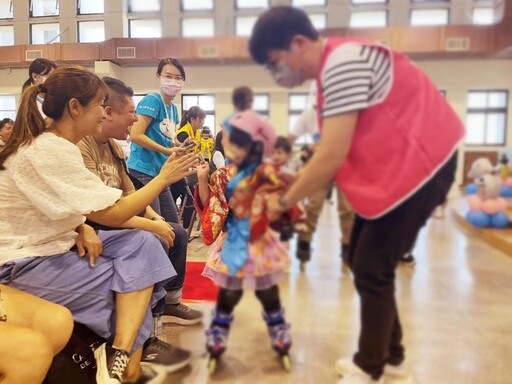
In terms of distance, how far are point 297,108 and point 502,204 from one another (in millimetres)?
365

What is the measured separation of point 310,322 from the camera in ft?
2.22

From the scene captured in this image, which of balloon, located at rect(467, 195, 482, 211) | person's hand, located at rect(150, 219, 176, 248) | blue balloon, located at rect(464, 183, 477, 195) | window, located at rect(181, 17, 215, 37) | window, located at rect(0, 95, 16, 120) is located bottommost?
person's hand, located at rect(150, 219, 176, 248)

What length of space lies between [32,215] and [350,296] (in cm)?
120

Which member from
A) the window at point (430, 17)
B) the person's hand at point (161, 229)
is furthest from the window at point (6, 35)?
the person's hand at point (161, 229)

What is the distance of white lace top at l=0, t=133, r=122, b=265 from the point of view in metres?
1.38

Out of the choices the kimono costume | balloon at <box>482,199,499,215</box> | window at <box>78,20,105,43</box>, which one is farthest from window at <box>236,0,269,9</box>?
balloon at <box>482,199,499,215</box>

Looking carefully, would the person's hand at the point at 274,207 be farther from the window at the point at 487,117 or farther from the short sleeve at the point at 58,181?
the short sleeve at the point at 58,181

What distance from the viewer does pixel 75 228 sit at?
5.36 ft

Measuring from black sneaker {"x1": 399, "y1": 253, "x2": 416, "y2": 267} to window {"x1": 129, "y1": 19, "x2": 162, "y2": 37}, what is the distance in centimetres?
51

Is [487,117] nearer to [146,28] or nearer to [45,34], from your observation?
[146,28]

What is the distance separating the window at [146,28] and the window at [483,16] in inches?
Answer: 18.5

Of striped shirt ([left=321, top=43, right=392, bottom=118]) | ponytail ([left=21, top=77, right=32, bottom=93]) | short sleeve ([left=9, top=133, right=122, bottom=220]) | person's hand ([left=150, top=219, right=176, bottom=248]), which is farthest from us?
person's hand ([left=150, top=219, right=176, bottom=248])

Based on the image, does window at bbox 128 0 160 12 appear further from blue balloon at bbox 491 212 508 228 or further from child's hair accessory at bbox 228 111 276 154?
blue balloon at bbox 491 212 508 228

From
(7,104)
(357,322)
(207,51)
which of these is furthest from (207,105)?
(7,104)
